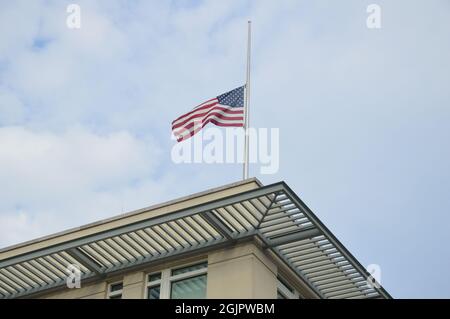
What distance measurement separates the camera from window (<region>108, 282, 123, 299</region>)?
27672mm

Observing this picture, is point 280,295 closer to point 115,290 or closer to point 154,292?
point 154,292

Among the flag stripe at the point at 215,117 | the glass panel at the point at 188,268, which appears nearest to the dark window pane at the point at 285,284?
Answer: the glass panel at the point at 188,268

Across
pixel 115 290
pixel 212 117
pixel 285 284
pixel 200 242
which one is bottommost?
pixel 115 290

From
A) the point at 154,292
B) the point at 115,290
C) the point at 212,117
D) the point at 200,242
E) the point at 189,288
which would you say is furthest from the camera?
the point at 212,117

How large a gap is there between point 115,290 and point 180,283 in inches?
89.0

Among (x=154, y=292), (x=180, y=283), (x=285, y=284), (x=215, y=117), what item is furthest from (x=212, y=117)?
(x=154, y=292)

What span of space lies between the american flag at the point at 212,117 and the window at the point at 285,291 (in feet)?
15.9

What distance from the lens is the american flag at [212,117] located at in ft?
95.9

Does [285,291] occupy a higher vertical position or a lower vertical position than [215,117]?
lower

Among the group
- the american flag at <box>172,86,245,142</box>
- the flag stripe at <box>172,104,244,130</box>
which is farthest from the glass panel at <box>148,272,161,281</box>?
the flag stripe at <box>172,104,244,130</box>

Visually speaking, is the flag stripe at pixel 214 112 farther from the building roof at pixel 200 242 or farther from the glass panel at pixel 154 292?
the glass panel at pixel 154 292

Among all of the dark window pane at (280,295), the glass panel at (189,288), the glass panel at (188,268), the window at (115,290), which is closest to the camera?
the glass panel at (189,288)

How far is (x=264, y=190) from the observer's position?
24562mm

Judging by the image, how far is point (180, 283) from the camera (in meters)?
26.7
